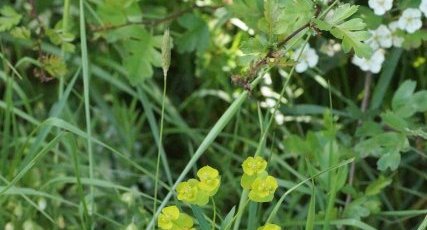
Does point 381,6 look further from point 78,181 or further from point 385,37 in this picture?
point 78,181

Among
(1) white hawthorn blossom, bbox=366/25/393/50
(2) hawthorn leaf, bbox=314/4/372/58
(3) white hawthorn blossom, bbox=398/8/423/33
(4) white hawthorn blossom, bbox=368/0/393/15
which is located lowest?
(1) white hawthorn blossom, bbox=366/25/393/50

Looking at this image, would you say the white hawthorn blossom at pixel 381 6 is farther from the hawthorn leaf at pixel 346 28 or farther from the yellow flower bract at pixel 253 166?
the yellow flower bract at pixel 253 166

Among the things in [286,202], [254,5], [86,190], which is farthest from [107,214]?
[254,5]

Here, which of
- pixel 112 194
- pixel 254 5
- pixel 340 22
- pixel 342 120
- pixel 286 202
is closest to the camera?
pixel 340 22

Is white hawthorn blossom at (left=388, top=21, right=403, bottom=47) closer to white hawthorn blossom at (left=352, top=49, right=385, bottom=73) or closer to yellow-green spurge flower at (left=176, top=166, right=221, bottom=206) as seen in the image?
white hawthorn blossom at (left=352, top=49, right=385, bottom=73)

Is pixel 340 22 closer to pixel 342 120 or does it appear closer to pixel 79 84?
pixel 342 120

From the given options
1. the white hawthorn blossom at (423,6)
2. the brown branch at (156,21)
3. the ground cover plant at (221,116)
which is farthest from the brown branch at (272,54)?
the brown branch at (156,21)

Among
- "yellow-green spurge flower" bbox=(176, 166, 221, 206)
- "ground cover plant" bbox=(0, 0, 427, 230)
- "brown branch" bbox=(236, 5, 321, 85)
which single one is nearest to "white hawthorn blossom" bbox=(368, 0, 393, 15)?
"ground cover plant" bbox=(0, 0, 427, 230)

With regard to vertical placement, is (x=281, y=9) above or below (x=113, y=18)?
above
